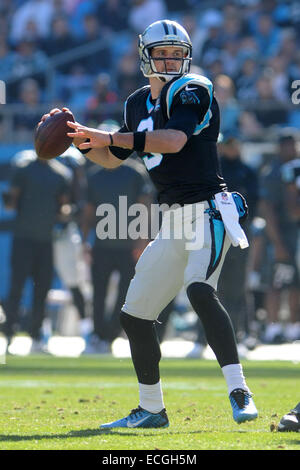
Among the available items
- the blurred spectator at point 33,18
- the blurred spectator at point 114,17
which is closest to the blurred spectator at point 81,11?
the blurred spectator at point 114,17

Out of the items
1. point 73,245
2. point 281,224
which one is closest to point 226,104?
point 281,224

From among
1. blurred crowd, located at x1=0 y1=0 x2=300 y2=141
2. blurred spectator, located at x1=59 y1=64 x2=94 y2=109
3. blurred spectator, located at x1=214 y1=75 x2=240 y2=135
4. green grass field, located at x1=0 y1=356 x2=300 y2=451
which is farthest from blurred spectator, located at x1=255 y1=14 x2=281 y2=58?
green grass field, located at x1=0 y1=356 x2=300 y2=451

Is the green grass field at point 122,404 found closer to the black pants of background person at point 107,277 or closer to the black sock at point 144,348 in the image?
the black sock at point 144,348

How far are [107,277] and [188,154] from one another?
17.9 ft

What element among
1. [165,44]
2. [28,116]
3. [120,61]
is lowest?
[165,44]

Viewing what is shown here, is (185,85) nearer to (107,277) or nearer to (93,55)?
(107,277)

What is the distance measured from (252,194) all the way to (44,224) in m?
2.18

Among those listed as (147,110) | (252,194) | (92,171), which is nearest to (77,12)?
(92,171)

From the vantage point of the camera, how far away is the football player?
16.3 feet

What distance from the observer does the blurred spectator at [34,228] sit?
10.5 m

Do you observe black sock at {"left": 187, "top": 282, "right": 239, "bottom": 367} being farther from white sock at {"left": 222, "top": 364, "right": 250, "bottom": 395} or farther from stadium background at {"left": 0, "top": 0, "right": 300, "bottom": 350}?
stadium background at {"left": 0, "top": 0, "right": 300, "bottom": 350}

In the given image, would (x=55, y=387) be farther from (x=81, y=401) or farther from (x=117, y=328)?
(x=117, y=328)

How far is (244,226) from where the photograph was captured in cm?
956

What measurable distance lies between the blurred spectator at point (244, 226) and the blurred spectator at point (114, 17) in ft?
25.5
